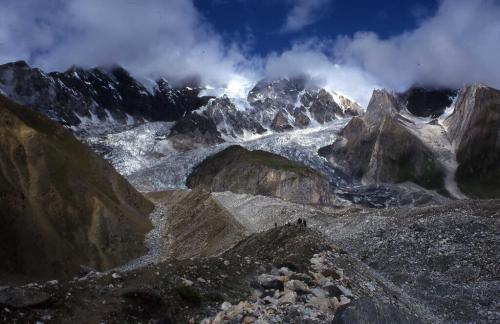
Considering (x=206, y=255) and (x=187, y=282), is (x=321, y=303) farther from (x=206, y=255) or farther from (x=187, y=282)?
(x=206, y=255)

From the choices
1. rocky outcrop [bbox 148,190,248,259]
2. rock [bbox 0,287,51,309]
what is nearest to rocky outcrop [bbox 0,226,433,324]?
rock [bbox 0,287,51,309]

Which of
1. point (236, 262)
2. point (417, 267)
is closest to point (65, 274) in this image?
point (417, 267)

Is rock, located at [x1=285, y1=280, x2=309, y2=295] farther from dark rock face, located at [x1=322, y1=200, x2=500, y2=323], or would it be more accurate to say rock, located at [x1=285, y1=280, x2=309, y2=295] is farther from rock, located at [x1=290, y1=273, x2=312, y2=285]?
dark rock face, located at [x1=322, y1=200, x2=500, y2=323]

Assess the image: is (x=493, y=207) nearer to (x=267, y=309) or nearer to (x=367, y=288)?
(x=367, y=288)

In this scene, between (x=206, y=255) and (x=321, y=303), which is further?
(x=206, y=255)

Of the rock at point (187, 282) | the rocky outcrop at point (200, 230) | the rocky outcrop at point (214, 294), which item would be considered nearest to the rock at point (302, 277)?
the rocky outcrop at point (214, 294)

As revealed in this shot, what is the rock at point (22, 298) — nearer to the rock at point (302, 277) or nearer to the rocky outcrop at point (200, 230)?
the rock at point (302, 277)

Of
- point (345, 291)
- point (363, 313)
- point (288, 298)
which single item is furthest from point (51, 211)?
point (363, 313)
